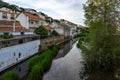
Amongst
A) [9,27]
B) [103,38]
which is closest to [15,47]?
[9,27]

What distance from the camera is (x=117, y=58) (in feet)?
77.3

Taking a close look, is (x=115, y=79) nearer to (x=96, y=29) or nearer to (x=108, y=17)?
(x=96, y=29)

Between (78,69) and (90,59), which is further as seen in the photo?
(78,69)

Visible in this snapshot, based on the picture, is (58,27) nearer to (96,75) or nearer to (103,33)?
(103,33)

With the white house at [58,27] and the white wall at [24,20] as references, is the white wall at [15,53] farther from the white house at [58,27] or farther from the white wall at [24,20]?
the white house at [58,27]

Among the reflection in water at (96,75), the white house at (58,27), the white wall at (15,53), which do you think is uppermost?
the white house at (58,27)

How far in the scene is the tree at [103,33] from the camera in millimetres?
23641

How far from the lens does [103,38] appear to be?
23.7m

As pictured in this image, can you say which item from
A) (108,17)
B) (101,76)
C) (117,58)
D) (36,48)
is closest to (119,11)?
(108,17)

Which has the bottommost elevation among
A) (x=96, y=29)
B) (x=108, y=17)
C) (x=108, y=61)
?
(x=108, y=61)

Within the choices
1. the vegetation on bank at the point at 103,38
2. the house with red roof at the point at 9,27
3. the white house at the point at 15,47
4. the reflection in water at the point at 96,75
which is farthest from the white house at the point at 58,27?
the reflection in water at the point at 96,75

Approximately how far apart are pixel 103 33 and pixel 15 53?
12.9 meters

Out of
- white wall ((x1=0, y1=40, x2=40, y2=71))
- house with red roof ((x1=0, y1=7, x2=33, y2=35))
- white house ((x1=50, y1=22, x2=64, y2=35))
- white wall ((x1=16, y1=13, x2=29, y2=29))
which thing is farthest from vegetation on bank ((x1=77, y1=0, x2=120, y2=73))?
white house ((x1=50, y1=22, x2=64, y2=35))

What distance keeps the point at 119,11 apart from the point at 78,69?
997 cm
